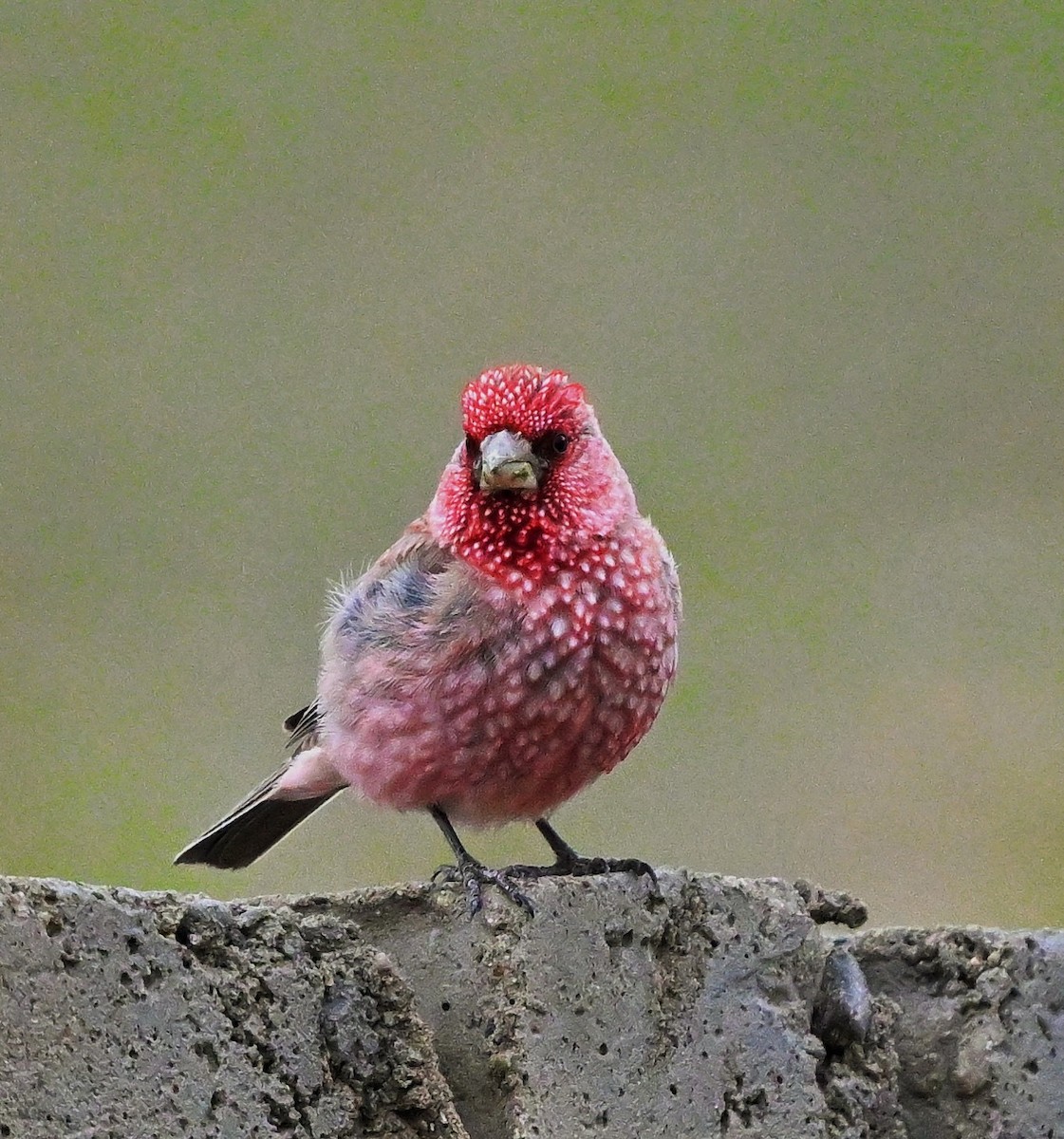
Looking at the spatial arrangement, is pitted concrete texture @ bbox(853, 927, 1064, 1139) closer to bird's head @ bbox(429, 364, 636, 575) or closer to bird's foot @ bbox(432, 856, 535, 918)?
bird's foot @ bbox(432, 856, 535, 918)

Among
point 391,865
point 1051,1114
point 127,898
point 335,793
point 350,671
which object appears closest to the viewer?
point 127,898

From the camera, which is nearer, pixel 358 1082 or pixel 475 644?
pixel 358 1082

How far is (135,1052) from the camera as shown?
197 cm

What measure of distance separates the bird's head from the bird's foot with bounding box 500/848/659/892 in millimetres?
533

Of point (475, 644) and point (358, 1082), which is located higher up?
point (475, 644)

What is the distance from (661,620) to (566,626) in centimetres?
24

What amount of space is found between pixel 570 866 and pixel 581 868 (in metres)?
0.11

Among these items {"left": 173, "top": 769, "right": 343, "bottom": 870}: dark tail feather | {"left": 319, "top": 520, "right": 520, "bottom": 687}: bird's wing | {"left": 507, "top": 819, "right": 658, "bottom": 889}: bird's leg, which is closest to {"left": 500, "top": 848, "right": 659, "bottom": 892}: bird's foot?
{"left": 507, "top": 819, "right": 658, "bottom": 889}: bird's leg

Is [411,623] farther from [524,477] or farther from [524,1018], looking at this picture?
[524,1018]

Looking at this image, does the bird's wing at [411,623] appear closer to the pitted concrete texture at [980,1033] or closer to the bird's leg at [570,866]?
the bird's leg at [570,866]

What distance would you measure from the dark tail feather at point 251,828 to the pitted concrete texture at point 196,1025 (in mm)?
1594

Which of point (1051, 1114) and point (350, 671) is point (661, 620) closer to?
point (350, 671)

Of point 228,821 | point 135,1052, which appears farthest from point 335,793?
point 135,1052

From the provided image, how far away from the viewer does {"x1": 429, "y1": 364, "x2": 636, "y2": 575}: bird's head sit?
3.46 meters
